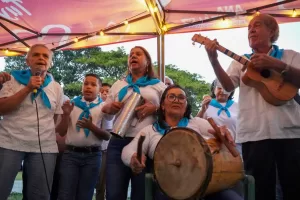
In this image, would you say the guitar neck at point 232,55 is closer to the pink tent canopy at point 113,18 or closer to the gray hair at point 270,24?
the gray hair at point 270,24

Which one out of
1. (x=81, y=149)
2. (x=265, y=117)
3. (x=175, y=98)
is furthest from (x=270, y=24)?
(x=81, y=149)

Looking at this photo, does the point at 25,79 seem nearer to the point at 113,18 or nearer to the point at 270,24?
the point at 270,24

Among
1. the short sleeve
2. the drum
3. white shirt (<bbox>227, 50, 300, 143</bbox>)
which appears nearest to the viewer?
the drum

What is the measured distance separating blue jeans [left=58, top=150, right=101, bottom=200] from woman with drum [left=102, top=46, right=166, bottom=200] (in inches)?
29.8

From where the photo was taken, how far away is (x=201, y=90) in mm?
15695

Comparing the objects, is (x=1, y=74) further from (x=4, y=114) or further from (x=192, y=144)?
(x=192, y=144)

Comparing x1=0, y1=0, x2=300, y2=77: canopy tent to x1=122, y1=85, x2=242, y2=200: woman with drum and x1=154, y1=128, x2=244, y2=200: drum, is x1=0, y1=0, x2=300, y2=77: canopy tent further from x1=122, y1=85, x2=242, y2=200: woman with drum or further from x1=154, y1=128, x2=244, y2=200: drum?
x1=154, y1=128, x2=244, y2=200: drum

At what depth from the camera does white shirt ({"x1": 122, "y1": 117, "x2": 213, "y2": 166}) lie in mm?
2725

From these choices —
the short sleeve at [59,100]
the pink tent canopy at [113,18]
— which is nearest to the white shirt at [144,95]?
the short sleeve at [59,100]

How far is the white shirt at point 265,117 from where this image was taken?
2.44 m

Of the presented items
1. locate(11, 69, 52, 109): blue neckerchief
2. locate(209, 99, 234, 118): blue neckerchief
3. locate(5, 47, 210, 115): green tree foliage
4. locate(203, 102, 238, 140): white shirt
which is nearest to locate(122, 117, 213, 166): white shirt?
locate(11, 69, 52, 109): blue neckerchief

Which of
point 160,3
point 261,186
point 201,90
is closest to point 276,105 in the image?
point 261,186

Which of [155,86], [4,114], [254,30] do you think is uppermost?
[254,30]

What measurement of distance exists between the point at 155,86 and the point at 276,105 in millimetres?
1105
